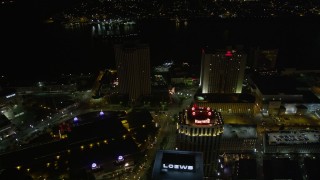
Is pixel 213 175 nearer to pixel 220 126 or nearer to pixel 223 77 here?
pixel 220 126

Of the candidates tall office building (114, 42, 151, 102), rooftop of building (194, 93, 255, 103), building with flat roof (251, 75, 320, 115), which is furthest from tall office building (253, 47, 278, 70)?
tall office building (114, 42, 151, 102)

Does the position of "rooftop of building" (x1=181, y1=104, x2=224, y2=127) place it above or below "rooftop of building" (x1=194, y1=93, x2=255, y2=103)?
above

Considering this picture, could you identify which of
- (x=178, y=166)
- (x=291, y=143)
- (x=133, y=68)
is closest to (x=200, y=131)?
(x=178, y=166)

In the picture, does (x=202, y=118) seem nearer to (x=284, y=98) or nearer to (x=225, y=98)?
(x=225, y=98)

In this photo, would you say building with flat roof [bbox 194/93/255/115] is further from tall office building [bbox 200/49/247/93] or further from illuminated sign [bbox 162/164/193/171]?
illuminated sign [bbox 162/164/193/171]

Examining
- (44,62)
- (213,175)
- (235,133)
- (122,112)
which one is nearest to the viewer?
(213,175)

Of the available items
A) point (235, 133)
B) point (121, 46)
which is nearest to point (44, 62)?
point (121, 46)
